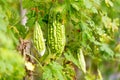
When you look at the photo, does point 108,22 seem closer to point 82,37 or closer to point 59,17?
point 82,37

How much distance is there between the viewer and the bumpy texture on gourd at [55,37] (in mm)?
2467

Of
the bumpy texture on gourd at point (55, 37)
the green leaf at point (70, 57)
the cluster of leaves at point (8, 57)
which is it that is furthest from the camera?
the green leaf at point (70, 57)

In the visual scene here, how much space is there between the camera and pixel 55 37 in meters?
2.47

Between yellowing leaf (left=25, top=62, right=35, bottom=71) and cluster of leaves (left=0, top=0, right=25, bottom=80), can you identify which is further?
yellowing leaf (left=25, top=62, right=35, bottom=71)

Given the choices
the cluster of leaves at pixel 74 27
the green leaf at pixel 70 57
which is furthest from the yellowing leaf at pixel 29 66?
the green leaf at pixel 70 57

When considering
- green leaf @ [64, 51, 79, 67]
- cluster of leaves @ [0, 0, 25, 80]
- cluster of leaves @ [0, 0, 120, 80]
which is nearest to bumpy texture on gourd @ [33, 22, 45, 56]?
cluster of leaves @ [0, 0, 120, 80]

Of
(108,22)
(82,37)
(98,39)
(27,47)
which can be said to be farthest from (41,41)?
(108,22)

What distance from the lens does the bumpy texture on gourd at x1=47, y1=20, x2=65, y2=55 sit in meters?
2.47

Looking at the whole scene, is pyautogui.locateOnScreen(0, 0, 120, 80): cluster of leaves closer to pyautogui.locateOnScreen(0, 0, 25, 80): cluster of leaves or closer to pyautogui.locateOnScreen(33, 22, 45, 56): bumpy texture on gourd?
pyautogui.locateOnScreen(33, 22, 45, 56): bumpy texture on gourd

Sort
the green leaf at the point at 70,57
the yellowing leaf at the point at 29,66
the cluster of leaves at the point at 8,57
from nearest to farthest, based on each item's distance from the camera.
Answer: the cluster of leaves at the point at 8,57 → the yellowing leaf at the point at 29,66 → the green leaf at the point at 70,57

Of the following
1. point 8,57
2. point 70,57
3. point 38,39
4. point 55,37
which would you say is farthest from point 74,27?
point 8,57

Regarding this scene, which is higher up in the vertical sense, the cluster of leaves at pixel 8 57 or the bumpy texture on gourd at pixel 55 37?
the bumpy texture on gourd at pixel 55 37

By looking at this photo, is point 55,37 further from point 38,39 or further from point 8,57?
point 8,57

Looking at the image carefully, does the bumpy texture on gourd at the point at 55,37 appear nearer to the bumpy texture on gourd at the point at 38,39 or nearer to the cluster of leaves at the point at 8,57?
the bumpy texture on gourd at the point at 38,39
